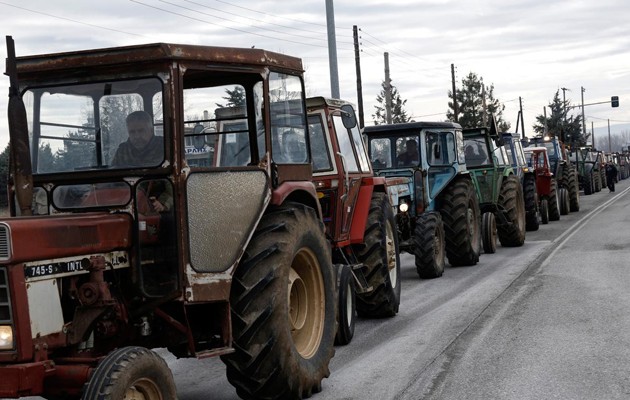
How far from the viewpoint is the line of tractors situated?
520 centimetres

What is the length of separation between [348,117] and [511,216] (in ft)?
32.5

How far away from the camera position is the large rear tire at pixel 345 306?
352 inches

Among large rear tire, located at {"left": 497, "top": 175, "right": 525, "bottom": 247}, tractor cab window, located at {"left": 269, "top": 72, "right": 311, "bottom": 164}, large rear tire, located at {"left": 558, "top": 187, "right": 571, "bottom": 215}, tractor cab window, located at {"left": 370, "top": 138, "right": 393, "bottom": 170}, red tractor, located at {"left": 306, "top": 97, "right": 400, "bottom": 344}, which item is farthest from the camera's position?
large rear tire, located at {"left": 558, "top": 187, "right": 571, "bottom": 215}

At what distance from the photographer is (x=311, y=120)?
10.3 meters

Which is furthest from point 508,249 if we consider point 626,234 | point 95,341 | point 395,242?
point 95,341

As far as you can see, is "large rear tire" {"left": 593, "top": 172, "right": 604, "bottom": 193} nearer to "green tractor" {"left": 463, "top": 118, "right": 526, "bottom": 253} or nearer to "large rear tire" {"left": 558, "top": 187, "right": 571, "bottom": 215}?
"large rear tire" {"left": 558, "top": 187, "right": 571, "bottom": 215}

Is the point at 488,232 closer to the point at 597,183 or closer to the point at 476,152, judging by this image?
the point at 476,152

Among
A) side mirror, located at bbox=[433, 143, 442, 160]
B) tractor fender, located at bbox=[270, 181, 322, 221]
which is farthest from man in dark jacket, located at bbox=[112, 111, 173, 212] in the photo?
side mirror, located at bbox=[433, 143, 442, 160]

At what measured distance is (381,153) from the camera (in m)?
15.7

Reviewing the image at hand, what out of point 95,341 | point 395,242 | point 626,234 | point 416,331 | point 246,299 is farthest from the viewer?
point 626,234

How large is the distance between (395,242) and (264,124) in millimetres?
4731

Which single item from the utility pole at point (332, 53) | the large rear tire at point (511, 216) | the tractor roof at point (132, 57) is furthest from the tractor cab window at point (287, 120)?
the utility pole at point (332, 53)

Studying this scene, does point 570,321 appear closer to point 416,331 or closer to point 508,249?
point 416,331

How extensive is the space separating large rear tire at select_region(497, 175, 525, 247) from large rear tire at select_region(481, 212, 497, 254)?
0.96m
